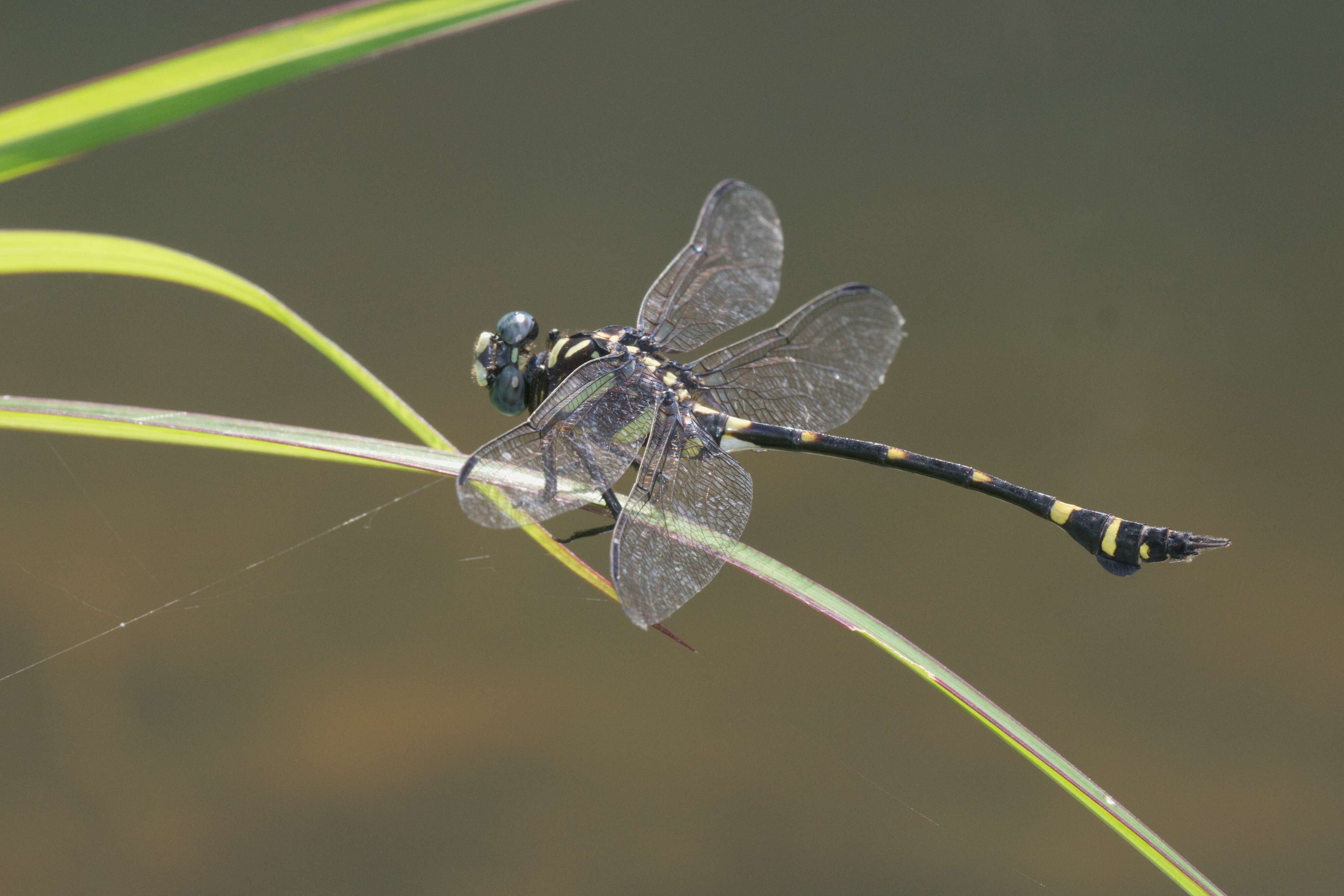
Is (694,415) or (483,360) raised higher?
(483,360)

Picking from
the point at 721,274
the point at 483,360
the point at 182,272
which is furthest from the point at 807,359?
the point at 182,272

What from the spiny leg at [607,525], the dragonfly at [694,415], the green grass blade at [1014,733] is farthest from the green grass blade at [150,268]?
the green grass blade at [1014,733]

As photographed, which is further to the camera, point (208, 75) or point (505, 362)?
point (505, 362)

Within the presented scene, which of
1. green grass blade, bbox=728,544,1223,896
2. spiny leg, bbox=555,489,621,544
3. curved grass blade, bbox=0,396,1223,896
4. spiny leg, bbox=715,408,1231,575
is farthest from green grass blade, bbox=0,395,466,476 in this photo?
spiny leg, bbox=715,408,1231,575

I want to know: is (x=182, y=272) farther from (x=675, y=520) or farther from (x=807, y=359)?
(x=807, y=359)

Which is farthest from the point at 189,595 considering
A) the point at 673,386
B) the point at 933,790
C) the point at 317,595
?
the point at 933,790

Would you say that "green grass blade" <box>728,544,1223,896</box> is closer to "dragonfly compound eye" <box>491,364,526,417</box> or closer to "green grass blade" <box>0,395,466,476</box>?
"green grass blade" <box>0,395,466,476</box>
